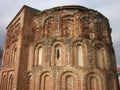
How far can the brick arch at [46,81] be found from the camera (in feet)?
50.1

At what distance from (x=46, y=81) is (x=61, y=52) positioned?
2.64 meters

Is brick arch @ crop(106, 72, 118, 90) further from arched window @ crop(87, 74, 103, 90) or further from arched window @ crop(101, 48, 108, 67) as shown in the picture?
arched window @ crop(87, 74, 103, 90)

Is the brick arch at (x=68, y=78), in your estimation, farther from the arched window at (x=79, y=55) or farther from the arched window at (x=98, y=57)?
the arched window at (x=98, y=57)

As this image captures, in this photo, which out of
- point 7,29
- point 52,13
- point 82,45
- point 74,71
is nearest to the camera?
point 74,71

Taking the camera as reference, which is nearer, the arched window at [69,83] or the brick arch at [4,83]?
the arched window at [69,83]

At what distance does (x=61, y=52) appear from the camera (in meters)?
16.2

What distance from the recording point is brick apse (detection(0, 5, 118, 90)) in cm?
1538

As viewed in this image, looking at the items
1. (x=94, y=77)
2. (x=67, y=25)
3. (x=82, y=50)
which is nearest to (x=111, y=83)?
(x=94, y=77)

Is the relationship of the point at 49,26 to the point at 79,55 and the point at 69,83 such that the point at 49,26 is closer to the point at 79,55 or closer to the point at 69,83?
the point at 79,55

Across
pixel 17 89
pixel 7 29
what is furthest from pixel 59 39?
pixel 7 29

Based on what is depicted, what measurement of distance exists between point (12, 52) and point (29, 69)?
319cm

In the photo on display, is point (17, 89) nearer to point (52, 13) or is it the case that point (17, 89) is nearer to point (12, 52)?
point (12, 52)

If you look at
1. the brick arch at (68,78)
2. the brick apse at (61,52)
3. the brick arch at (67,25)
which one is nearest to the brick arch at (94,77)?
the brick apse at (61,52)

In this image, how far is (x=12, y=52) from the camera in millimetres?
18734
